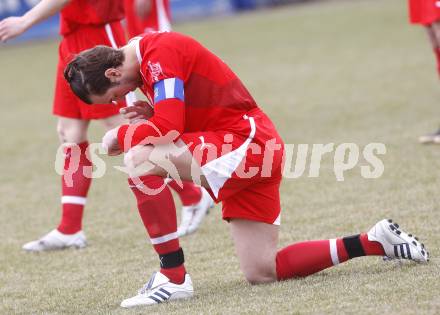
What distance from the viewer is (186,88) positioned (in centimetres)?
390

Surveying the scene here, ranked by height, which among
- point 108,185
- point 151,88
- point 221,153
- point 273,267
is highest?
point 151,88

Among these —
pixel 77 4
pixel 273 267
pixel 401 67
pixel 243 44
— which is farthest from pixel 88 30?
pixel 243 44

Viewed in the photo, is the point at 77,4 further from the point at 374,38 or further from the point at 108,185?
the point at 374,38

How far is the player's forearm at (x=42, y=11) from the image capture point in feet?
14.8

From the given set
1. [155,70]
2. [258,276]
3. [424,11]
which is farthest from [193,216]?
[424,11]

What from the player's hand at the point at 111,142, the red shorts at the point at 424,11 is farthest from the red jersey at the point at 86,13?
the red shorts at the point at 424,11

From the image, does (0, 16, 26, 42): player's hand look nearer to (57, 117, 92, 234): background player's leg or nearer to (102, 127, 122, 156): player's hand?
(102, 127, 122, 156): player's hand

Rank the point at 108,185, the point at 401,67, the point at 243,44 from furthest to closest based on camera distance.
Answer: the point at 243,44, the point at 401,67, the point at 108,185

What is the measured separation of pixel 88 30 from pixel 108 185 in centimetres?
185

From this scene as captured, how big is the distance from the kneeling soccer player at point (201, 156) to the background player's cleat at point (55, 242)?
Answer: 1354 mm

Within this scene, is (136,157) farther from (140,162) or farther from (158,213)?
(158,213)

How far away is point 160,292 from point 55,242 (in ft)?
4.81

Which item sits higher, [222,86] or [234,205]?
[222,86]

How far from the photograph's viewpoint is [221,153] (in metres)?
3.89
